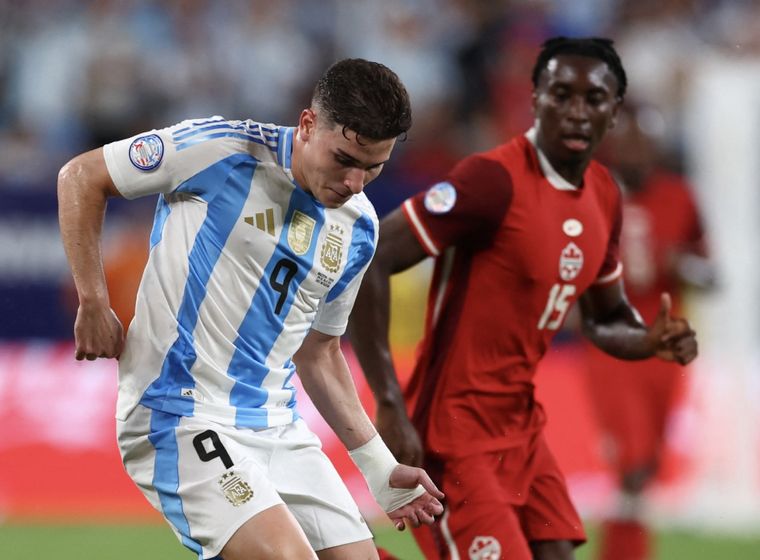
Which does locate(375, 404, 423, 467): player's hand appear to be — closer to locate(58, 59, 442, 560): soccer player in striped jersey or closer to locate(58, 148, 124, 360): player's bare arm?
locate(58, 59, 442, 560): soccer player in striped jersey

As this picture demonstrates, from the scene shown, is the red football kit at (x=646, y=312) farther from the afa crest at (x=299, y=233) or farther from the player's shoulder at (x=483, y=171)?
the afa crest at (x=299, y=233)

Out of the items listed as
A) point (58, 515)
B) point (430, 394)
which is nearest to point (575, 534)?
point (430, 394)

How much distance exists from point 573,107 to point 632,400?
347cm

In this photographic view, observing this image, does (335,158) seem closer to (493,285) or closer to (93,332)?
(93,332)

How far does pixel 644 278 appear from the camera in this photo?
8641 millimetres

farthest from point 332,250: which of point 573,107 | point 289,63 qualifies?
point 289,63

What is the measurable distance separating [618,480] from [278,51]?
6.39 m

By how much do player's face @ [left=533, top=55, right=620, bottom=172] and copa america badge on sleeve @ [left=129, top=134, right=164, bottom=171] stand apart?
5.79 ft

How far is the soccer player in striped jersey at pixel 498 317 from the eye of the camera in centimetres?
505

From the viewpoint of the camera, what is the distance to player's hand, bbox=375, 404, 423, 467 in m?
4.97

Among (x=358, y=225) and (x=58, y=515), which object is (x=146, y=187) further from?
(x=58, y=515)

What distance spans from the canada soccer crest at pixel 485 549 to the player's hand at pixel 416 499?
1.40 ft

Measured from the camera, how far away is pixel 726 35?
46.0ft

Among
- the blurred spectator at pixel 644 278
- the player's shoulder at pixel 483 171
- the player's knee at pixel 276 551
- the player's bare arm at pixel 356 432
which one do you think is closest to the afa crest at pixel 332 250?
the player's bare arm at pixel 356 432
